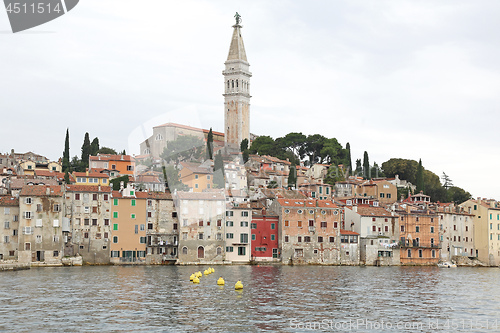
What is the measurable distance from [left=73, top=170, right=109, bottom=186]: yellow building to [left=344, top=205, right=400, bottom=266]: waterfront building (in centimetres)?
3024

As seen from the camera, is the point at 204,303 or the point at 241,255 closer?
the point at 204,303

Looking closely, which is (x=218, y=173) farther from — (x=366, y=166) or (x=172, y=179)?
(x=366, y=166)

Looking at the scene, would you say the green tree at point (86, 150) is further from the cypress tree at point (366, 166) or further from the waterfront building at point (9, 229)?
the cypress tree at point (366, 166)

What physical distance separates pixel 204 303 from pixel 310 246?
1525 inches

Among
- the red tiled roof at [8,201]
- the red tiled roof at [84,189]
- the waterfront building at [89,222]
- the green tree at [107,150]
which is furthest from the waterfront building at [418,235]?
the green tree at [107,150]

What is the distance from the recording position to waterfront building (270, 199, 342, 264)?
7088 cm

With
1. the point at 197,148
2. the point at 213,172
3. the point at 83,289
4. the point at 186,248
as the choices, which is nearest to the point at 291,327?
the point at 83,289

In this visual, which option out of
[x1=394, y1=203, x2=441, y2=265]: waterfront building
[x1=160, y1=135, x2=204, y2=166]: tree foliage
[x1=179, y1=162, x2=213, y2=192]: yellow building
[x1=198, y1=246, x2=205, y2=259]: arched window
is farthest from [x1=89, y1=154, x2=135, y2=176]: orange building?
[x1=394, y1=203, x2=441, y2=265]: waterfront building

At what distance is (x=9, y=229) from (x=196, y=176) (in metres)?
28.0

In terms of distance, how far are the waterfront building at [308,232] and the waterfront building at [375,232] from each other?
342 cm

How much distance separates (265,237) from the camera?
71.2 metres

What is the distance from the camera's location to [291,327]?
27094 mm

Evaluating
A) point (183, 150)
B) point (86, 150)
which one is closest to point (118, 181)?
point (183, 150)

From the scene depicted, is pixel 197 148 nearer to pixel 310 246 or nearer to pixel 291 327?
pixel 310 246
